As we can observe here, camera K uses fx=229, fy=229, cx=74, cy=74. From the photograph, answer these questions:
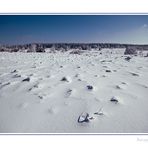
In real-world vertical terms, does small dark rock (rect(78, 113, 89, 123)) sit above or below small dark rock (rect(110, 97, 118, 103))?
below

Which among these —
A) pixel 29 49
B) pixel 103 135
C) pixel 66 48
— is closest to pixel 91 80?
pixel 66 48

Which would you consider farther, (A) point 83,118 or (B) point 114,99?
(B) point 114,99

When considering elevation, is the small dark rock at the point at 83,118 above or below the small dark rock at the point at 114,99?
below

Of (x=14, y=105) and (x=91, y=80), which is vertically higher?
(x=91, y=80)

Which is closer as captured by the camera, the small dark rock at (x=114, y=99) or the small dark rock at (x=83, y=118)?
the small dark rock at (x=83, y=118)

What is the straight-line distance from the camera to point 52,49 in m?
1.84

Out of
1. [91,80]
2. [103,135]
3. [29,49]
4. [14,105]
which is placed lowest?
[103,135]

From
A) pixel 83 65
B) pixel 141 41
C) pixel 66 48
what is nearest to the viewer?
pixel 141 41

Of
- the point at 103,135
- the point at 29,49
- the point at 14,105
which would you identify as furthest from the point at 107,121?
the point at 29,49

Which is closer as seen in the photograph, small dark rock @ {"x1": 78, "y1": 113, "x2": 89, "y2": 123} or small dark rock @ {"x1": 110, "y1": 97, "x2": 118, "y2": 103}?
small dark rock @ {"x1": 78, "y1": 113, "x2": 89, "y2": 123}

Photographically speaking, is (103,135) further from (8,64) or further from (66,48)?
(8,64)

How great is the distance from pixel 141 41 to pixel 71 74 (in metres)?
0.60

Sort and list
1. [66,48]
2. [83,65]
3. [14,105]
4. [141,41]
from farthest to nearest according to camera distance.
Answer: [83,65]
[66,48]
[141,41]
[14,105]

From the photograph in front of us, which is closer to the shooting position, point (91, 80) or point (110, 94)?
point (110, 94)
